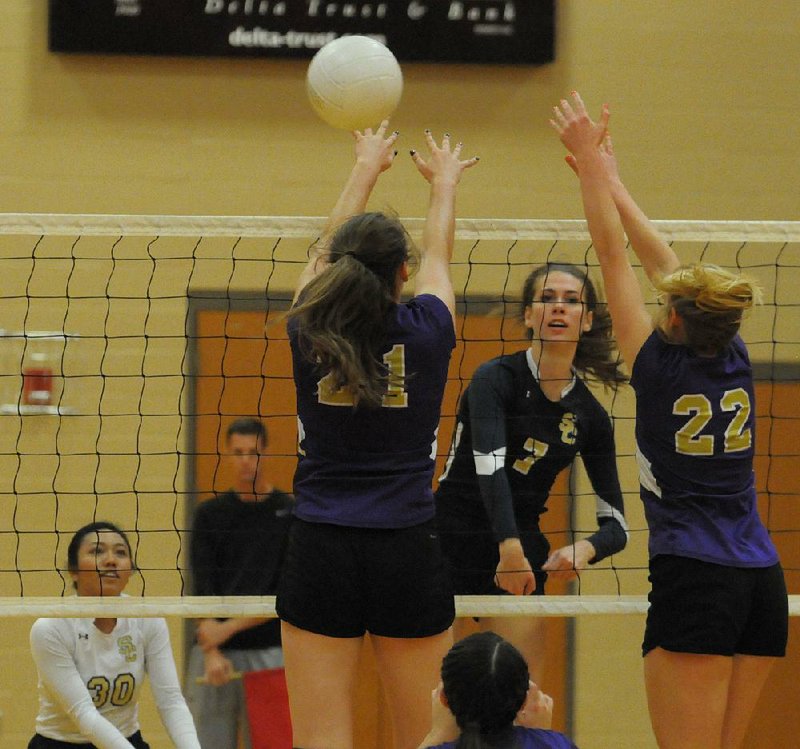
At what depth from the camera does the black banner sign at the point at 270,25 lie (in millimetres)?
6406

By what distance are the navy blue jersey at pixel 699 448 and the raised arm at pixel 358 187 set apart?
928 millimetres

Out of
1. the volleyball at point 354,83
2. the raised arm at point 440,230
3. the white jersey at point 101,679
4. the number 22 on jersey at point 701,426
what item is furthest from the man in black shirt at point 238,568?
the number 22 on jersey at point 701,426

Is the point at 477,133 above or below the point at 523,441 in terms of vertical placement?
above

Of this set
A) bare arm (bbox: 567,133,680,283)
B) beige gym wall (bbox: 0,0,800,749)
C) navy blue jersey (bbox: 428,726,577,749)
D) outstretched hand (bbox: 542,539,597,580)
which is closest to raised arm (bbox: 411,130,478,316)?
bare arm (bbox: 567,133,680,283)

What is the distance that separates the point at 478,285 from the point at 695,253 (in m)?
1.13

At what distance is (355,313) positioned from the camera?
3412 millimetres

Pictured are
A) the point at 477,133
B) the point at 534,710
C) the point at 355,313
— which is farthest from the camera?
the point at 477,133

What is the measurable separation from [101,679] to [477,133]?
3232mm

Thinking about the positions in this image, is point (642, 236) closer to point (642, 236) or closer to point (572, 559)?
point (642, 236)

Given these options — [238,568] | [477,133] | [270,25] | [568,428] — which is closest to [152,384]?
[238,568]

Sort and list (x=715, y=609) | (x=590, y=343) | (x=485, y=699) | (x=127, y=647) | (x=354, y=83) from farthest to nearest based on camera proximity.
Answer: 1. (x=127, y=647)
2. (x=590, y=343)
3. (x=354, y=83)
4. (x=715, y=609)
5. (x=485, y=699)

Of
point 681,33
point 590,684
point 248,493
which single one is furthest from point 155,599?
point 681,33

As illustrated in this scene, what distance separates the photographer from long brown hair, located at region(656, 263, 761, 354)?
11.3 ft

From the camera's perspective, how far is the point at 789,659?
6953 millimetres
